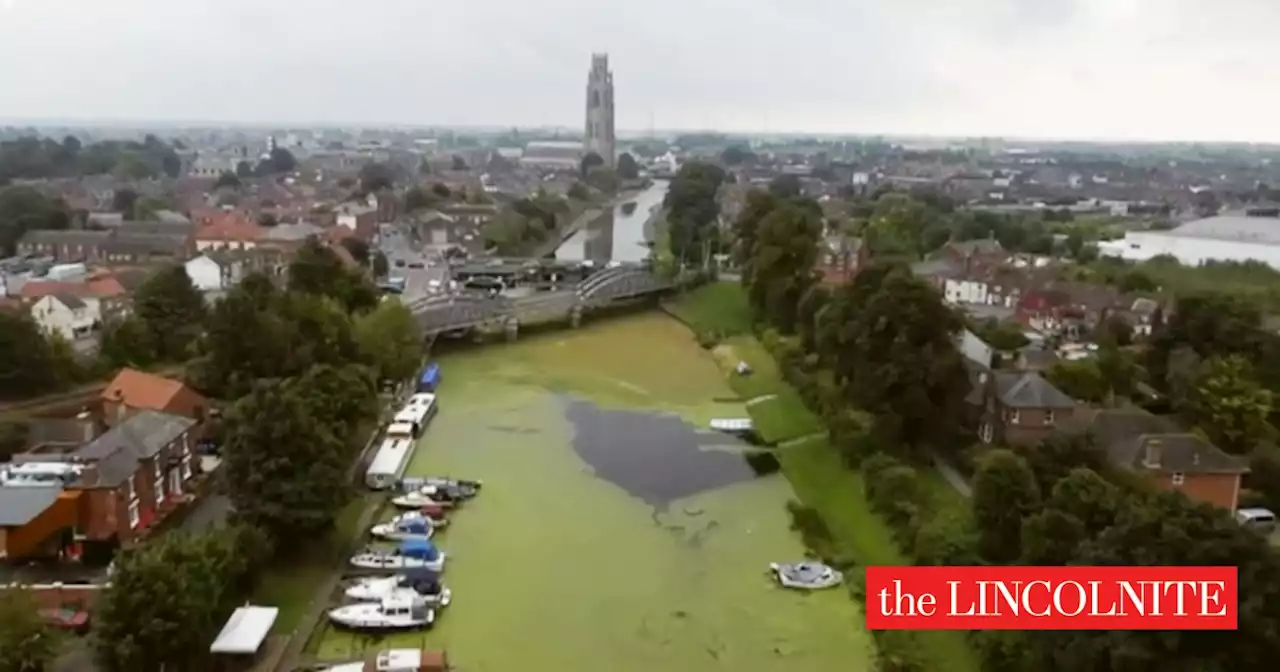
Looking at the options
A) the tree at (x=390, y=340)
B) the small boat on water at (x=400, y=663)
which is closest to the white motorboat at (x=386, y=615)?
the small boat on water at (x=400, y=663)

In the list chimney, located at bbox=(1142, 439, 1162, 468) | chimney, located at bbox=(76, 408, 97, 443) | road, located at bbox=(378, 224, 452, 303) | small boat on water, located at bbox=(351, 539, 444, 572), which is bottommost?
small boat on water, located at bbox=(351, 539, 444, 572)

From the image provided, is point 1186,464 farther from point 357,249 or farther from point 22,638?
point 357,249

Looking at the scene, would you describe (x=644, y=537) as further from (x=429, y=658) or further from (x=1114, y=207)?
(x=1114, y=207)

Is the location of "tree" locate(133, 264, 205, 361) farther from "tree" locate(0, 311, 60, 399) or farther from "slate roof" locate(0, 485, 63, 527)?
"slate roof" locate(0, 485, 63, 527)

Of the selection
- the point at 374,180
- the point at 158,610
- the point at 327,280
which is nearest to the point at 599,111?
the point at 374,180

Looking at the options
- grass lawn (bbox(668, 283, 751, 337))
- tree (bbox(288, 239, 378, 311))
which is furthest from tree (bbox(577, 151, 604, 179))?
tree (bbox(288, 239, 378, 311))

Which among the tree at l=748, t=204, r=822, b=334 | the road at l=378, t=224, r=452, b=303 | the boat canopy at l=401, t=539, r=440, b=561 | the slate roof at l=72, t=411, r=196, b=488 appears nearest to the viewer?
the slate roof at l=72, t=411, r=196, b=488
